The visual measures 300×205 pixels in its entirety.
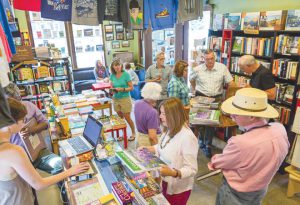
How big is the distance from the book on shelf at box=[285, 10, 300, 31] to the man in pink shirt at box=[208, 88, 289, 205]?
92.3 inches

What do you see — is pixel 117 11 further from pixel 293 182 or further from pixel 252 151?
pixel 293 182

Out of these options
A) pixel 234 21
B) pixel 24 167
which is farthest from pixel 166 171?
pixel 234 21

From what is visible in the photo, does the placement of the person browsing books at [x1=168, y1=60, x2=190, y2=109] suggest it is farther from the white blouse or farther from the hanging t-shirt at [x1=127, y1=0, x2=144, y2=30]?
the white blouse

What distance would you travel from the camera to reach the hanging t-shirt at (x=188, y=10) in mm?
3947

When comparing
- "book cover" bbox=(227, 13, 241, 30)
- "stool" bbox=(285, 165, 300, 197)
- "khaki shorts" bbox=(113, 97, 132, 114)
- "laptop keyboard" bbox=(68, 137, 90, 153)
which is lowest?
"stool" bbox=(285, 165, 300, 197)

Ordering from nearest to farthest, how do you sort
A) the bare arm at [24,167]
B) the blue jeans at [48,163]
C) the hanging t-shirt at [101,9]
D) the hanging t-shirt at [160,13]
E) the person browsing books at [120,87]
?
1. the bare arm at [24,167]
2. the blue jeans at [48,163]
3. the hanging t-shirt at [101,9]
4. the hanging t-shirt at [160,13]
5. the person browsing books at [120,87]

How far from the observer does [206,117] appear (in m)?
3.15

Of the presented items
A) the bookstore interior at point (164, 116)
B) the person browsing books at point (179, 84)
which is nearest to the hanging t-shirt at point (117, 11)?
the bookstore interior at point (164, 116)

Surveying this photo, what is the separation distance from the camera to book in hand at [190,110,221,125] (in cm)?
306

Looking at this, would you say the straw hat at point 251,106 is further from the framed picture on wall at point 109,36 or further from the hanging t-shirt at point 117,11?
the framed picture on wall at point 109,36

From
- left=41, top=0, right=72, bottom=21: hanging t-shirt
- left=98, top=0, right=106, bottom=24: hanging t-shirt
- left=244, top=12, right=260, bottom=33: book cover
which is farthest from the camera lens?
left=244, top=12, right=260, bottom=33: book cover

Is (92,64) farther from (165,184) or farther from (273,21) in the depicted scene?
(165,184)

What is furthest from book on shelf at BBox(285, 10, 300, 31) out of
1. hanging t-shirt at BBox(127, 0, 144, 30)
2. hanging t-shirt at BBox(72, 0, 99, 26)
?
hanging t-shirt at BBox(72, 0, 99, 26)

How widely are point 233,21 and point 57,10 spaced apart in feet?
10.5
